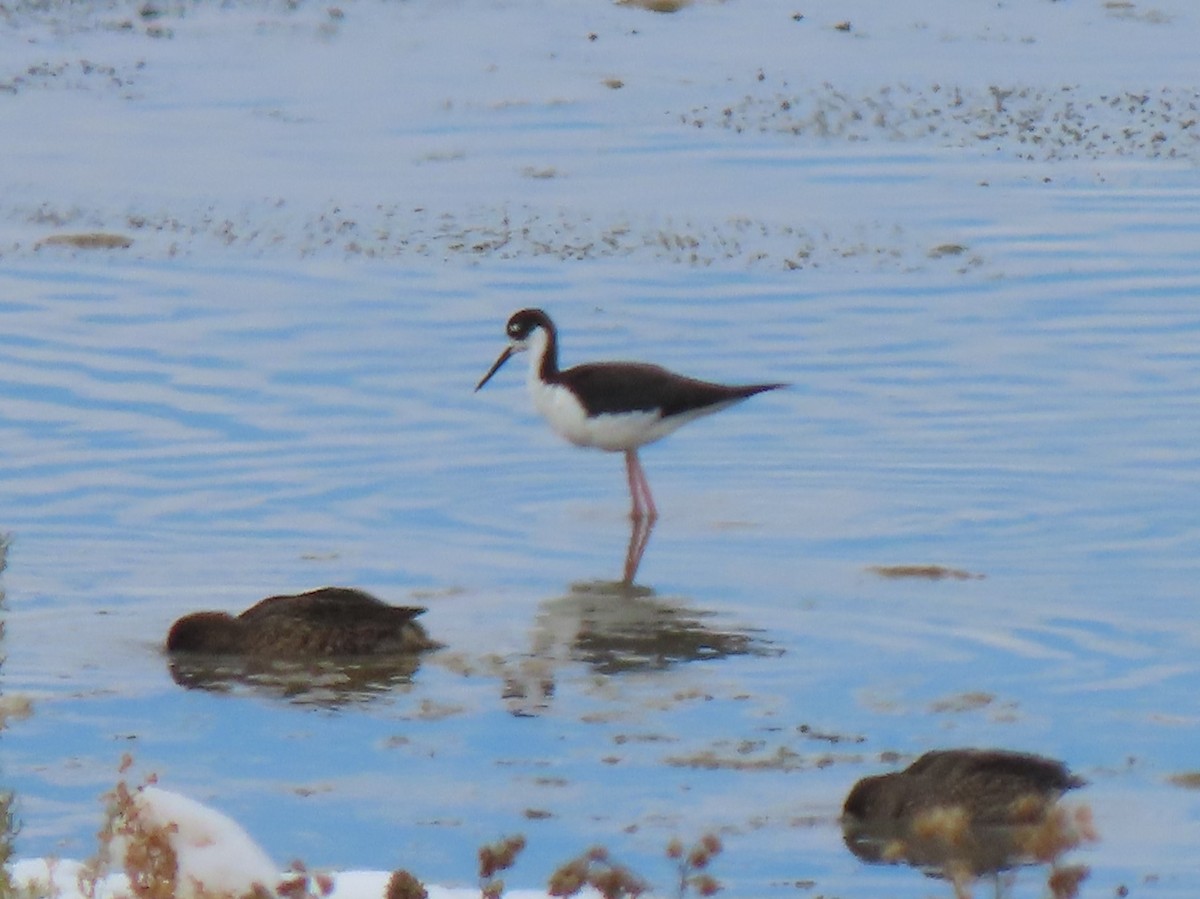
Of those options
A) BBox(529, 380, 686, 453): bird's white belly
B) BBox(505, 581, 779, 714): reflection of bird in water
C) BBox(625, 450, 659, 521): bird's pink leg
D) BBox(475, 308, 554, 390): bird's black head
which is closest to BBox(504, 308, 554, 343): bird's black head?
BBox(475, 308, 554, 390): bird's black head

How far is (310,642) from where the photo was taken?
8602 millimetres

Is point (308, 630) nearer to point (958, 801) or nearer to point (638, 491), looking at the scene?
point (638, 491)

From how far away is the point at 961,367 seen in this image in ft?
39.9

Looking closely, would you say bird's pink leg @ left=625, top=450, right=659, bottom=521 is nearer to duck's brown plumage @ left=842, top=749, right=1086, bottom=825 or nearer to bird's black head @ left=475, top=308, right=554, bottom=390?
bird's black head @ left=475, top=308, right=554, bottom=390

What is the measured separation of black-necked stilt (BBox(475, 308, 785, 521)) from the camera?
10992mm

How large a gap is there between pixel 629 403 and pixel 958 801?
14.9 ft

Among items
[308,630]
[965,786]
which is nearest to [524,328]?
[308,630]

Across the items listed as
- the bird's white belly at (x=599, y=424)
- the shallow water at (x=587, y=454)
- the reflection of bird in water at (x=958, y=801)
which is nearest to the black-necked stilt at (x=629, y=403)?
the bird's white belly at (x=599, y=424)

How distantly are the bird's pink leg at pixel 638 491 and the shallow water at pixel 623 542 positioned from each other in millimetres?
136

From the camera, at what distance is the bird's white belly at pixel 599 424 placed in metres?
11.0

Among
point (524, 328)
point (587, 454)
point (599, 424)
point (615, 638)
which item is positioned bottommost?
point (587, 454)

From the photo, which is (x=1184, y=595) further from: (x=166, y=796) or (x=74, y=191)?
(x=74, y=191)

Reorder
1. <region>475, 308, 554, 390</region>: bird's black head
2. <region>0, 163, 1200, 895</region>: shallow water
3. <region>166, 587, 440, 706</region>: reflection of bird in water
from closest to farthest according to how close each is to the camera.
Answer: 1. <region>0, 163, 1200, 895</region>: shallow water
2. <region>166, 587, 440, 706</region>: reflection of bird in water
3. <region>475, 308, 554, 390</region>: bird's black head

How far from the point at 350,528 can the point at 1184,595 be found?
312 cm
